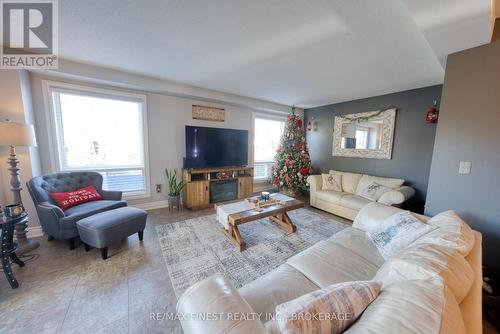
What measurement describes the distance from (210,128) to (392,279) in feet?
12.2

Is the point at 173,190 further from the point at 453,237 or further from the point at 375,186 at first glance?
the point at 375,186

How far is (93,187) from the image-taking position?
278 cm

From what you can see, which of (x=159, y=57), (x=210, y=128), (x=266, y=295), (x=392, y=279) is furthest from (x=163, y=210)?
(x=392, y=279)

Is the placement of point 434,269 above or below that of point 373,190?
above

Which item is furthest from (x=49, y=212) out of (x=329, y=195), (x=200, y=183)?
(x=329, y=195)

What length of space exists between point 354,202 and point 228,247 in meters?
2.34

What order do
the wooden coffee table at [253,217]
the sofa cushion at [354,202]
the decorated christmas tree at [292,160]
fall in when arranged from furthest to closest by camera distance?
the decorated christmas tree at [292,160] → the sofa cushion at [354,202] → the wooden coffee table at [253,217]

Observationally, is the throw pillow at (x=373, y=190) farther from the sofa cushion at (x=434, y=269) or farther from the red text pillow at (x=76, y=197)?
the red text pillow at (x=76, y=197)

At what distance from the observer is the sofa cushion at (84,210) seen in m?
2.12

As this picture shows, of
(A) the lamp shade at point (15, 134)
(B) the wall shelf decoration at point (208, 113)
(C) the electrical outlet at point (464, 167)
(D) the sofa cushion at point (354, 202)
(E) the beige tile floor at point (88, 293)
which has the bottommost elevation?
(E) the beige tile floor at point (88, 293)

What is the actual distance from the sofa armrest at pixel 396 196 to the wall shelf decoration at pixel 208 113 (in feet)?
11.9

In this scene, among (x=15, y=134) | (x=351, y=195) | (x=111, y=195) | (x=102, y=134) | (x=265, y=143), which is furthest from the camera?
(x=265, y=143)

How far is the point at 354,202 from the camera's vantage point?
125 inches

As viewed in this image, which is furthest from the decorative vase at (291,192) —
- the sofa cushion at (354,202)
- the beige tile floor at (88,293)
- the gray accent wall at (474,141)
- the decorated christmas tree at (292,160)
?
the beige tile floor at (88,293)
